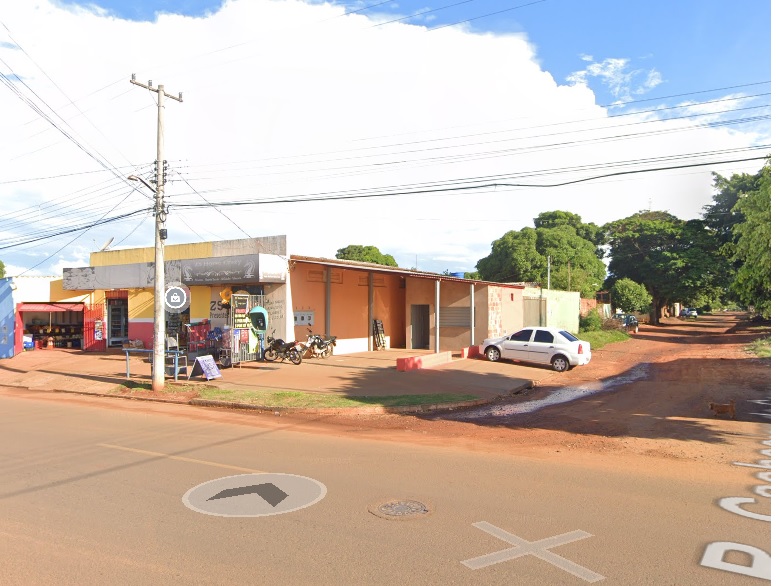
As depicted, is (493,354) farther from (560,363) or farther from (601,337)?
(601,337)

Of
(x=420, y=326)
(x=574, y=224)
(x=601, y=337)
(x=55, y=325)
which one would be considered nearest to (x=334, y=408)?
(x=420, y=326)

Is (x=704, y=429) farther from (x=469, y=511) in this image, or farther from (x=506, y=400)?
(x=469, y=511)

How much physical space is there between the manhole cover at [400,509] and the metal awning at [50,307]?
2731cm

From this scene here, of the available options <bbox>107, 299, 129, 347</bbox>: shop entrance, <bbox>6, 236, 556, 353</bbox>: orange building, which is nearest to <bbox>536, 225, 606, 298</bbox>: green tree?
<bbox>6, 236, 556, 353</bbox>: orange building

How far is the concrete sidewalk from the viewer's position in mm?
15711

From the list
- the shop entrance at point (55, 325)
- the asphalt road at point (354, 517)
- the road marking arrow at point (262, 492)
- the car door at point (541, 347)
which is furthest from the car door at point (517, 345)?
the shop entrance at point (55, 325)

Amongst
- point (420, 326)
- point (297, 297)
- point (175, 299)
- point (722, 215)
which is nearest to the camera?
point (175, 299)

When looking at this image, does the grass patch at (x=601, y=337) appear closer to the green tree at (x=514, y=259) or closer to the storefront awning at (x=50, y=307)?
the green tree at (x=514, y=259)

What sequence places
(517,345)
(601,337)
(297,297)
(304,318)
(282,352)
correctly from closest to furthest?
(282,352)
(517,345)
(297,297)
(304,318)
(601,337)

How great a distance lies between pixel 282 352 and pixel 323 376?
3.15 m

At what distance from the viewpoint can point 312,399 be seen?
13.9 m

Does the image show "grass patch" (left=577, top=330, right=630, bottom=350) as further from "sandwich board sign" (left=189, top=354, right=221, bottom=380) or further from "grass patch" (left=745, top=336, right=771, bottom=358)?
"sandwich board sign" (left=189, top=354, right=221, bottom=380)

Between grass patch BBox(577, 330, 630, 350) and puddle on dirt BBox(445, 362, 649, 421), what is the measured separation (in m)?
11.4

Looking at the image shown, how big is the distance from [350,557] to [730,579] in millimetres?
2964
